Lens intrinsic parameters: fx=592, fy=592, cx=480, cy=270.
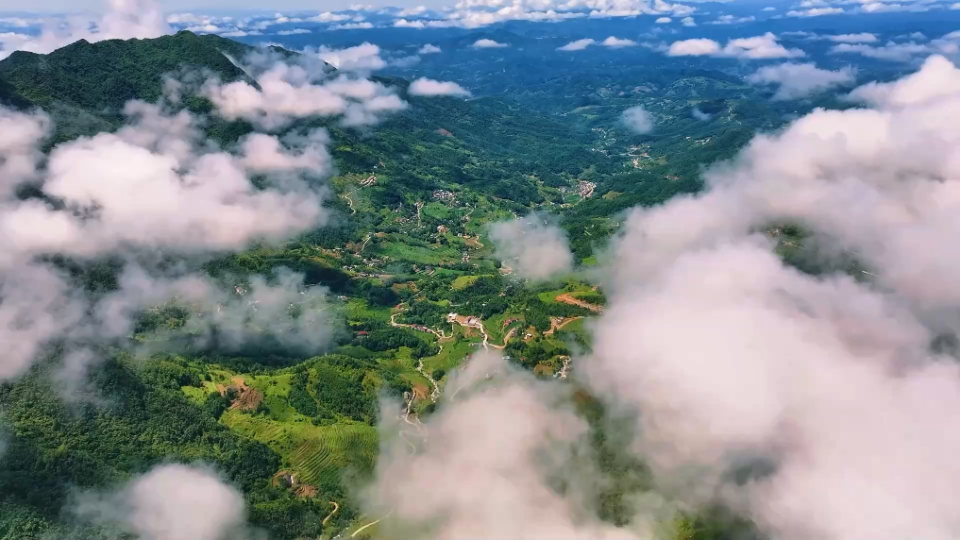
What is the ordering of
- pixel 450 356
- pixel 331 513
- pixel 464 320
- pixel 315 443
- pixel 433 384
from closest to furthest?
pixel 331 513 → pixel 315 443 → pixel 433 384 → pixel 450 356 → pixel 464 320

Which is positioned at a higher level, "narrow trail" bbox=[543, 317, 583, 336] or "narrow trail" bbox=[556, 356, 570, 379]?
"narrow trail" bbox=[556, 356, 570, 379]

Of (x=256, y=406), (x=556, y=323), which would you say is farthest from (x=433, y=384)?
(x=256, y=406)

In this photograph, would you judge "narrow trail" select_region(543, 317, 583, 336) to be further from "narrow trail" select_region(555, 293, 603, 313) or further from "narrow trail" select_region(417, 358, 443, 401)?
"narrow trail" select_region(417, 358, 443, 401)

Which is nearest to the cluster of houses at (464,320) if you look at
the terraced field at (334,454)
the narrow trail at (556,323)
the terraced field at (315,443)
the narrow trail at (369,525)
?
the narrow trail at (556,323)

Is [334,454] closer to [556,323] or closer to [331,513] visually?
[331,513]

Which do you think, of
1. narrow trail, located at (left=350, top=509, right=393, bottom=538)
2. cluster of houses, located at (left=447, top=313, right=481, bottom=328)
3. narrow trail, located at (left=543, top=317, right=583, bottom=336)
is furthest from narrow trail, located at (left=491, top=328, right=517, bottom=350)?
narrow trail, located at (left=350, top=509, right=393, bottom=538)

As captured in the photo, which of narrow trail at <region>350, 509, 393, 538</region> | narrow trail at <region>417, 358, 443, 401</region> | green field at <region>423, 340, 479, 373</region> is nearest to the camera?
narrow trail at <region>350, 509, 393, 538</region>

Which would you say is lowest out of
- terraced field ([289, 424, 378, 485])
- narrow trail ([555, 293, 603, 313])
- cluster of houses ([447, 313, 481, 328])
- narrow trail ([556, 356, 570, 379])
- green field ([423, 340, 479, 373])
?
cluster of houses ([447, 313, 481, 328])

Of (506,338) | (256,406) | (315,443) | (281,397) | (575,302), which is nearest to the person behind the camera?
(315,443)

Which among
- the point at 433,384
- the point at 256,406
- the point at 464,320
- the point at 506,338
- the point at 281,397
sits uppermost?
the point at 256,406

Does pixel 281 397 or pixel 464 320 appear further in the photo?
pixel 464 320

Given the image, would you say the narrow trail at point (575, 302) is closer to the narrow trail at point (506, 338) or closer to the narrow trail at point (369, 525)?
the narrow trail at point (506, 338)

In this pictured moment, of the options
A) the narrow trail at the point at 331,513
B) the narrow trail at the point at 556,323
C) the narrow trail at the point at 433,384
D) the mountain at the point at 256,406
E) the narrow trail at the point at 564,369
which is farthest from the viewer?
the narrow trail at the point at 556,323

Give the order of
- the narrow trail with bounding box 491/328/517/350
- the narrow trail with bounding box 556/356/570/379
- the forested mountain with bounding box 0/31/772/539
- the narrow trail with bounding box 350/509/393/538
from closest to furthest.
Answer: the narrow trail with bounding box 350/509/393/538
the forested mountain with bounding box 0/31/772/539
the narrow trail with bounding box 556/356/570/379
the narrow trail with bounding box 491/328/517/350
